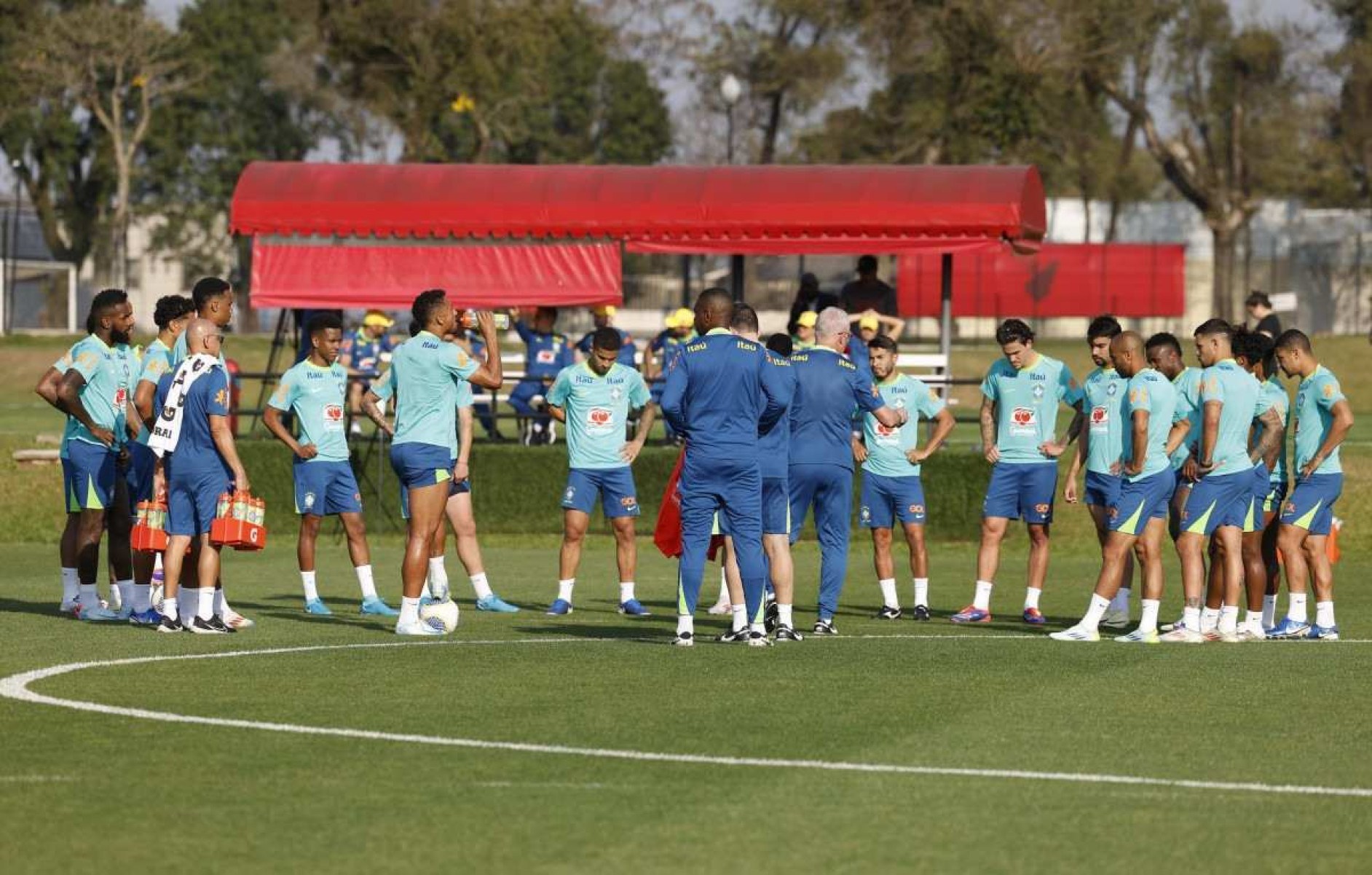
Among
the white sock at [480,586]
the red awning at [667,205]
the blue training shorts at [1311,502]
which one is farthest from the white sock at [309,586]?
the red awning at [667,205]

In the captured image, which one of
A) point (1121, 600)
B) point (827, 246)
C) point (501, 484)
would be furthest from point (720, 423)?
point (827, 246)

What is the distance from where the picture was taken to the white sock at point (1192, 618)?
13.8 metres

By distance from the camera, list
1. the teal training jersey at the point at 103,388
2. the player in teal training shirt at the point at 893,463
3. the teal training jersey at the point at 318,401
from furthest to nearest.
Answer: the player in teal training shirt at the point at 893,463, the teal training jersey at the point at 318,401, the teal training jersey at the point at 103,388

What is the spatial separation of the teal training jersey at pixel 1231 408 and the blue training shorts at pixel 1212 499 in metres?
0.04

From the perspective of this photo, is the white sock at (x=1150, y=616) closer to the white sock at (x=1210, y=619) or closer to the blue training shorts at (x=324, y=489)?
the white sock at (x=1210, y=619)

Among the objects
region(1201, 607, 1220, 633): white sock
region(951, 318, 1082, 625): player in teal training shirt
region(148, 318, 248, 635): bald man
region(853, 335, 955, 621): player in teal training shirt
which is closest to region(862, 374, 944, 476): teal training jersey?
region(853, 335, 955, 621): player in teal training shirt

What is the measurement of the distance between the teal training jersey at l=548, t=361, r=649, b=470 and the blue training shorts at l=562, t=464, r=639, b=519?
5 cm

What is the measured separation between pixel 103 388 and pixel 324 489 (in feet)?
6.35

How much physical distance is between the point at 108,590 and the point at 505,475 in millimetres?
7007

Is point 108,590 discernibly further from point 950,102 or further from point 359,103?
point 359,103

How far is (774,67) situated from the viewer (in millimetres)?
60344

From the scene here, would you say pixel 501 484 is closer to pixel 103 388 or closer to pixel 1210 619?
pixel 103 388

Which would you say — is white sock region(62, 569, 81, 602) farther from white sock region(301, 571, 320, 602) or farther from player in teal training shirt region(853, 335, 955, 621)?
player in teal training shirt region(853, 335, 955, 621)

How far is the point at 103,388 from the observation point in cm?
1453
